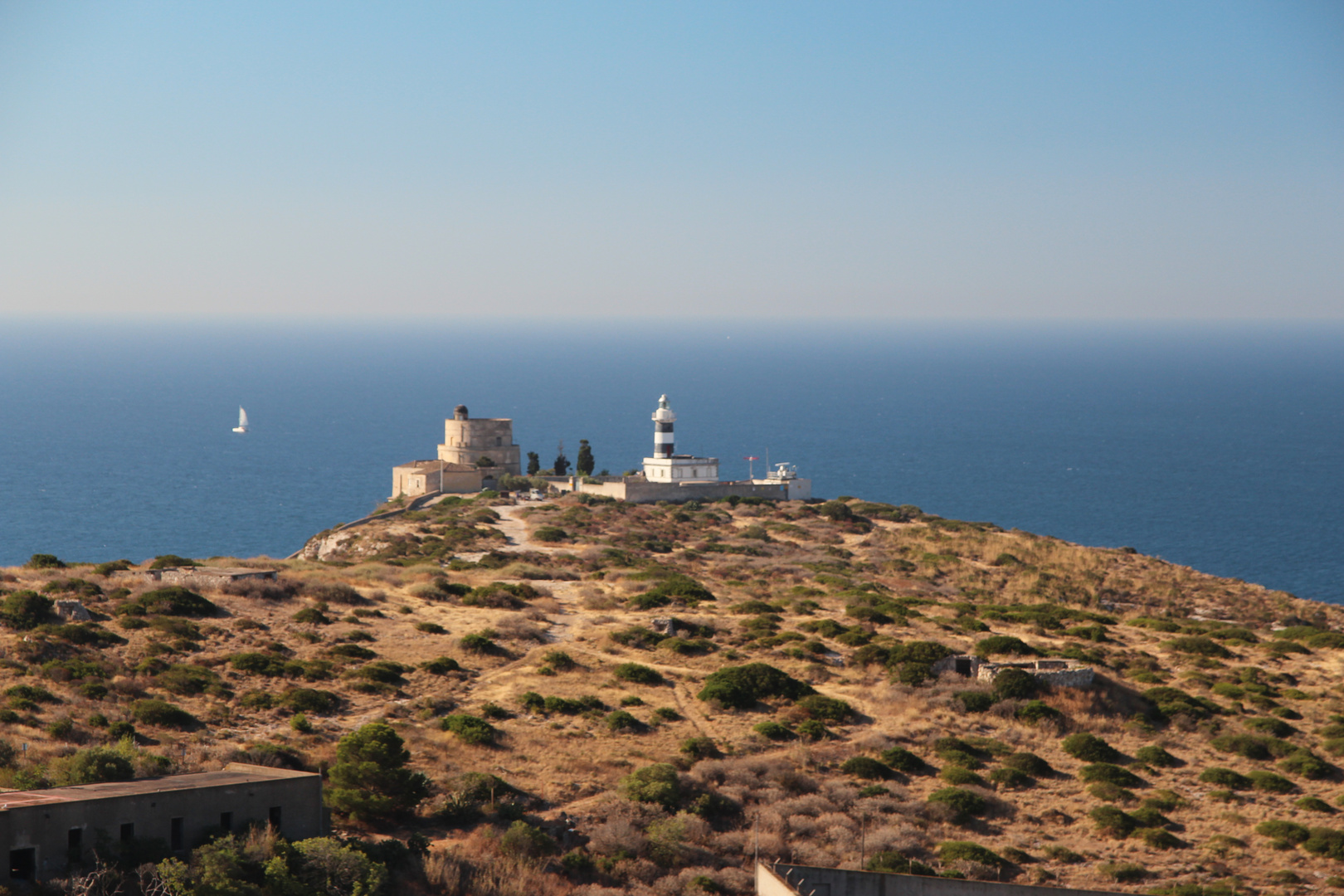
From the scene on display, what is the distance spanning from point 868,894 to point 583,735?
858cm

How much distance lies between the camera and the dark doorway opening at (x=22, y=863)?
17.0 metres

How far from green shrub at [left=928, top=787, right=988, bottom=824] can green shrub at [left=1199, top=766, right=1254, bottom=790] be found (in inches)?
246

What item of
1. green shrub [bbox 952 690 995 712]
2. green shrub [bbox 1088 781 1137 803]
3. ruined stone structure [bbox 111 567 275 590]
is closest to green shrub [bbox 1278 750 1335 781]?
green shrub [bbox 1088 781 1137 803]

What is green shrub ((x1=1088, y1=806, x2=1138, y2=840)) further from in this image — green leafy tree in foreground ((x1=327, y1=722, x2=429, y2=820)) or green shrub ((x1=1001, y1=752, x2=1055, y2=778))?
green leafy tree in foreground ((x1=327, y1=722, x2=429, y2=820))

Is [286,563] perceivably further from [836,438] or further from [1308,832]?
[836,438]

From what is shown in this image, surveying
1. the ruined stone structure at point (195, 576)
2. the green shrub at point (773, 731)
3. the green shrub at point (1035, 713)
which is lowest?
the green shrub at point (1035, 713)

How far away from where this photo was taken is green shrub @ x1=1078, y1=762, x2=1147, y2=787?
27014 mm

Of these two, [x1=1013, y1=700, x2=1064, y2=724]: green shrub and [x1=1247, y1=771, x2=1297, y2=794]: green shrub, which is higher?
[x1=1013, y1=700, x2=1064, y2=724]: green shrub

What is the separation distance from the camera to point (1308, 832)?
971 inches

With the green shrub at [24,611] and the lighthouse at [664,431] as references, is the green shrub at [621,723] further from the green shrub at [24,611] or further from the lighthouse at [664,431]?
the lighthouse at [664,431]

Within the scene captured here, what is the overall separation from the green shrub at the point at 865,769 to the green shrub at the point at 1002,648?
9.60 metres

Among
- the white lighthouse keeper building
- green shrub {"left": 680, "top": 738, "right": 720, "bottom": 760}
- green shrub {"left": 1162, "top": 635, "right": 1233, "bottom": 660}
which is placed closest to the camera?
green shrub {"left": 680, "top": 738, "right": 720, "bottom": 760}

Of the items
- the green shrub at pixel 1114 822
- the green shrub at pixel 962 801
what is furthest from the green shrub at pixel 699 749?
the green shrub at pixel 1114 822

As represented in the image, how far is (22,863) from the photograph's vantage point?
56.3 ft
